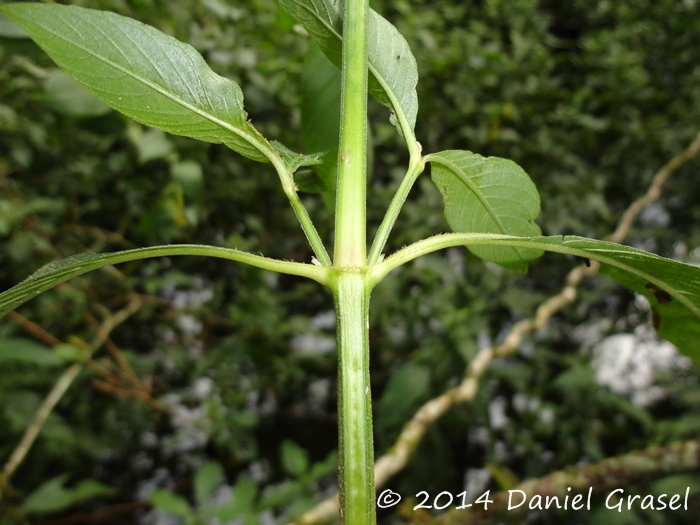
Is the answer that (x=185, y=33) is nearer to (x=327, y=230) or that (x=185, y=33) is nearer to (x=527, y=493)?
(x=327, y=230)

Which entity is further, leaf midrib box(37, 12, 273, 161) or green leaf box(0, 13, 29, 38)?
green leaf box(0, 13, 29, 38)

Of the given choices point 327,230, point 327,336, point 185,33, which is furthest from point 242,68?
point 327,336

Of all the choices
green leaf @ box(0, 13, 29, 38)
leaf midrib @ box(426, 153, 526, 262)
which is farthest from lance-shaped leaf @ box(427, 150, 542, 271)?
green leaf @ box(0, 13, 29, 38)

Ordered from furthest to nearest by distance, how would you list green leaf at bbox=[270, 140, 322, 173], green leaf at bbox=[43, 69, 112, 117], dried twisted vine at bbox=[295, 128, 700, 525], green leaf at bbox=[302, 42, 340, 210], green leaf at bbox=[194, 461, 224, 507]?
green leaf at bbox=[194, 461, 224, 507] → dried twisted vine at bbox=[295, 128, 700, 525] → green leaf at bbox=[43, 69, 112, 117] → green leaf at bbox=[302, 42, 340, 210] → green leaf at bbox=[270, 140, 322, 173]

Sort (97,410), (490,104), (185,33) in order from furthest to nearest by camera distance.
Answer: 1. (490,104)
2. (97,410)
3. (185,33)

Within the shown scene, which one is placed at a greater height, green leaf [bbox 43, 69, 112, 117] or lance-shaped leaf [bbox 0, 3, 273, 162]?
green leaf [bbox 43, 69, 112, 117]

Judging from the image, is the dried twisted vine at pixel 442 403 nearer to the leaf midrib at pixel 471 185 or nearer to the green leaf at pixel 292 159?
the leaf midrib at pixel 471 185

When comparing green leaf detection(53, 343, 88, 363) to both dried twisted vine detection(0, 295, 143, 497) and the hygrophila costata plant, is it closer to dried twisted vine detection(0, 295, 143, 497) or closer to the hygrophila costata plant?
dried twisted vine detection(0, 295, 143, 497)
